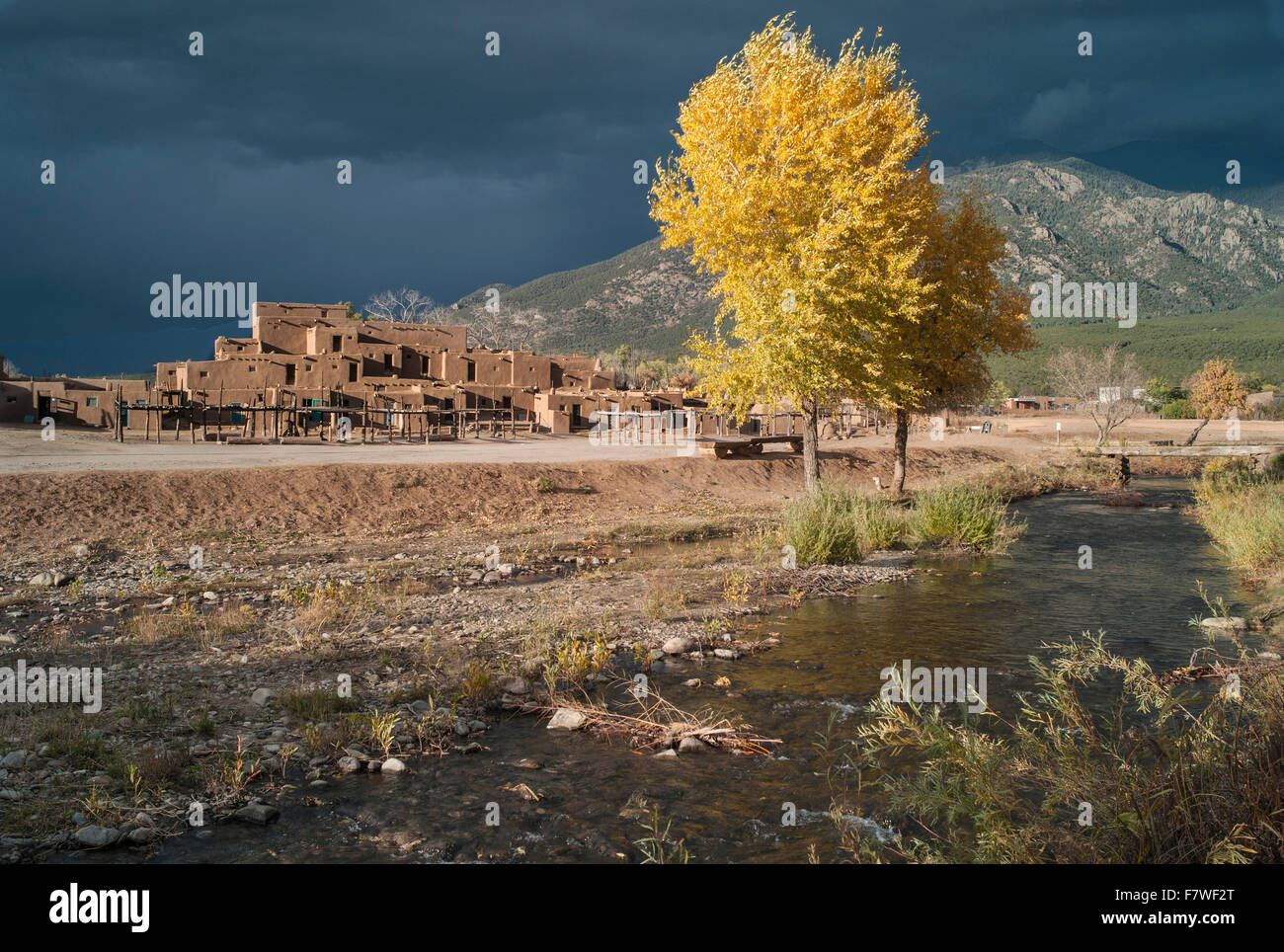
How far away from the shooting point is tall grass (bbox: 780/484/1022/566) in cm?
1588

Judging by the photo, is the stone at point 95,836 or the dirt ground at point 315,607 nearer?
the stone at point 95,836

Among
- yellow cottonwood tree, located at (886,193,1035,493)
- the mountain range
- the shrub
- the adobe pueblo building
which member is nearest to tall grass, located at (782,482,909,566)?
the shrub

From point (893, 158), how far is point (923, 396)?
8154 millimetres

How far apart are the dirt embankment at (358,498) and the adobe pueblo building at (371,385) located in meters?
15.0

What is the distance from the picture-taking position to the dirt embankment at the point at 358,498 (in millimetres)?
15922

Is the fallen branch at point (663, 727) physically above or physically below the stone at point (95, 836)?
below

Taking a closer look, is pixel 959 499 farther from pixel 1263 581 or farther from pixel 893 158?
pixel 893 158

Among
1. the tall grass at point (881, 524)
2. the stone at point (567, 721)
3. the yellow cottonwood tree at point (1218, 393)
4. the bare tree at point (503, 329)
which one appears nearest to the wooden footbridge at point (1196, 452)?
the tall grass at point (881, 524)

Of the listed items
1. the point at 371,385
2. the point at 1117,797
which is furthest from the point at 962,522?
the point at 371,385

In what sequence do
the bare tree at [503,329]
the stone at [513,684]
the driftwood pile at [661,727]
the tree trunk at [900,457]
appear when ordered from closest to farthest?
1. the driftwood pile at [661,727]
2. the stone at [513,684]
3. the tree trunk at [900,457]
4. the bare tree at [503,329]

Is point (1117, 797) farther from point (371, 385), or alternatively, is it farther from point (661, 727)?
point (371, 385)

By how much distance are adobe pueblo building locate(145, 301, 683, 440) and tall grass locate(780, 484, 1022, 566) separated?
24.1 meters

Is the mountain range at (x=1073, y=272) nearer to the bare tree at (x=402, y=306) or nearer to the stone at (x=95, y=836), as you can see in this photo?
the bare tree at (x=402, y=306)
